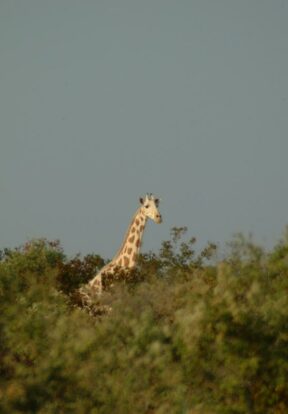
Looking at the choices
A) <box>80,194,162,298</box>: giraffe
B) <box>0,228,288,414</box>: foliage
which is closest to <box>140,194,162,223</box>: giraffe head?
<box>80,194,162,298</box>: giraffe

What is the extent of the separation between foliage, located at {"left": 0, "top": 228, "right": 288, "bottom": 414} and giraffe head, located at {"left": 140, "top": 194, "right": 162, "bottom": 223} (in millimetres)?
11291

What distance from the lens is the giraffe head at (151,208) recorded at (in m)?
24.8

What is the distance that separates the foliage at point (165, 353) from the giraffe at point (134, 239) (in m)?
9.52

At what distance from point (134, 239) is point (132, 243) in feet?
0.54

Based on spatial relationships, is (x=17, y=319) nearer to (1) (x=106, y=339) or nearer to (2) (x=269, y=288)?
(1) (x=106, y=339)

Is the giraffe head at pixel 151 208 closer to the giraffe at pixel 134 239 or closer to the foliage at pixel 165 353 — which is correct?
the giraffe at pixel 134 239

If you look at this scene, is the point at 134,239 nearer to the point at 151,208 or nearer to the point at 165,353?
the point at 151,208

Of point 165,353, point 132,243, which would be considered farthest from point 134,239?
point 165,353

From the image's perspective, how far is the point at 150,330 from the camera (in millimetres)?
12398

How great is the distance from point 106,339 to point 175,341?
28.2 inches

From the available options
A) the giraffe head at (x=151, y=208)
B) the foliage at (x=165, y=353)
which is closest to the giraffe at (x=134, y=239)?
the giraffe head at (x=151, y=208)

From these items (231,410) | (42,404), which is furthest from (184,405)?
(42,404)

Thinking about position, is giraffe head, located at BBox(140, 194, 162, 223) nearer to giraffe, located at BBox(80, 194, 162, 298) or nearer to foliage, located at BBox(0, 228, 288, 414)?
giraffe, located at BBox(80, 194, 162, 298)

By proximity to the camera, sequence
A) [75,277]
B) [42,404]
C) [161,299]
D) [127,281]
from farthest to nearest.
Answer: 1. [75,277]
2. [127,281]
3. [161,299]
4. [42,404]
